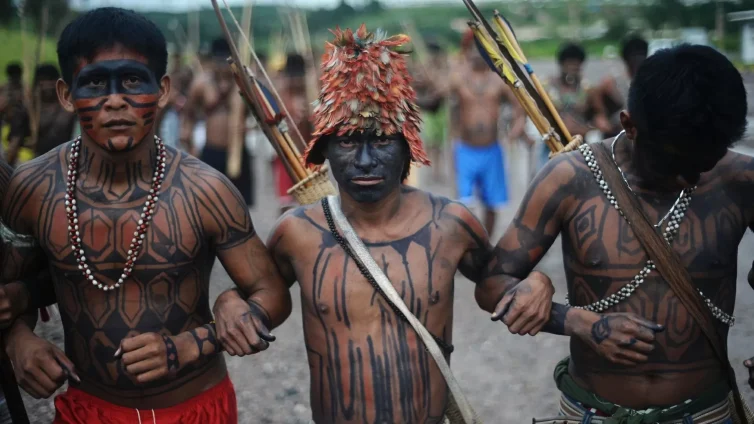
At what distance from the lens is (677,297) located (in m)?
2.75

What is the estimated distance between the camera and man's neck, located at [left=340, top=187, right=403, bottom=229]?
2.91 meters

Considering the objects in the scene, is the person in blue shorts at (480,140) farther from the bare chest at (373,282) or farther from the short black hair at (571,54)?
the bare chest at (373,282)

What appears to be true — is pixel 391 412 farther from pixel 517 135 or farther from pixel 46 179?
pixel 517 135

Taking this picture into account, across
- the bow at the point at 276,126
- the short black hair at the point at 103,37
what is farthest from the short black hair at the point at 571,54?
the short black hair at the point at 103,37

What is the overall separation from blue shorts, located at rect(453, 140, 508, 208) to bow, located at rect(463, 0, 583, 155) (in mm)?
4806

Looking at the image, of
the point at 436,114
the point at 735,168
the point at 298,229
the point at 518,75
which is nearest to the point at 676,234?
the point at 735,168

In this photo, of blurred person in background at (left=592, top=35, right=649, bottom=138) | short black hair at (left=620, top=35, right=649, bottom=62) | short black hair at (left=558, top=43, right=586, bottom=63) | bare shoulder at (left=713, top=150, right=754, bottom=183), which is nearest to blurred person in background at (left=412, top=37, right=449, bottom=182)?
short black hair at (left=558, top=43, right=586, bottom=63)

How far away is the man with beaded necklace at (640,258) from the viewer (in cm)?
272

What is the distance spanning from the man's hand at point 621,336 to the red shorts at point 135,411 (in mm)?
1362

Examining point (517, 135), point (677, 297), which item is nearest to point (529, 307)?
point (677, 297)

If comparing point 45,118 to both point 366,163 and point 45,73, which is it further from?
point 366,163

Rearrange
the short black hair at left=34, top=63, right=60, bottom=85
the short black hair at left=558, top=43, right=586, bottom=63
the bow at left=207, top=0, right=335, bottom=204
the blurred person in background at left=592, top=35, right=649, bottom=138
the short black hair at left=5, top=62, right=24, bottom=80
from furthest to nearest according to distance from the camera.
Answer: the short black hair at left=5, top=62, right=24, bottom=80, the short black hair at left=558, top=43, right=586, bottom=63, the short black hair at left=34, top=63, right=60, bottom=85, the blurred person in background at left=592, top=35, right=649, bottom=138, the bow at left=207, top=0, right=335, bottom=204

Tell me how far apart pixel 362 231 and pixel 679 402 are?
1270mm

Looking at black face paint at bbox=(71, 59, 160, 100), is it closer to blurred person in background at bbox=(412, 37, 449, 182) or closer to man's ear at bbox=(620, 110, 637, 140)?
man's ear at bbox=(620, 110, 637, 140)
